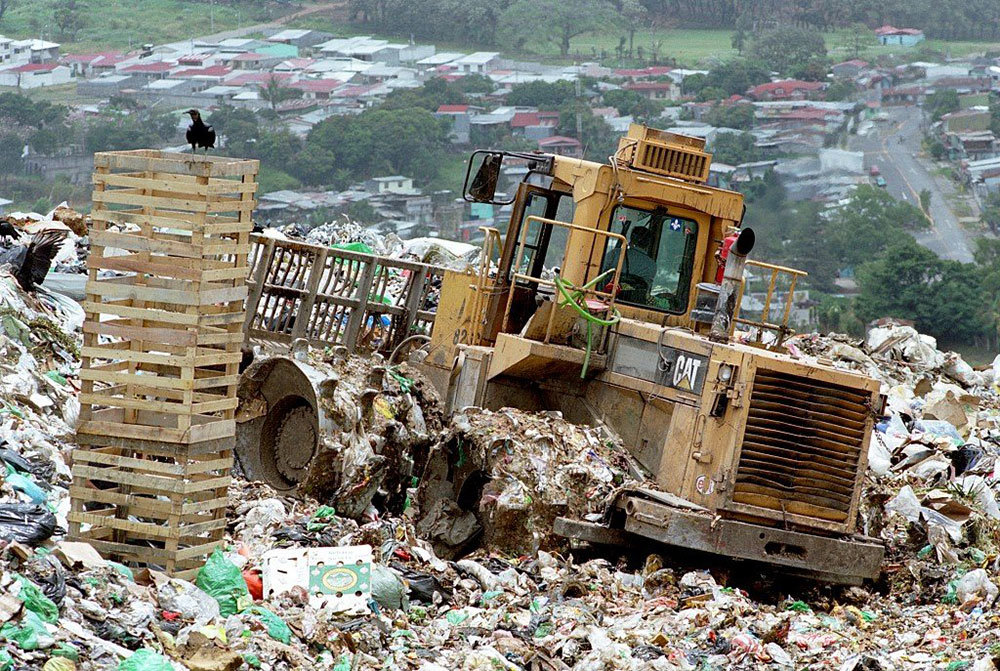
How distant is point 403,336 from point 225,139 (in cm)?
5103

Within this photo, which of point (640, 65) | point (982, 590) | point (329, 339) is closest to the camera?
point (982, 590)

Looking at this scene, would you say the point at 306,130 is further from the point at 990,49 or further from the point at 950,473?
the point at 950,473

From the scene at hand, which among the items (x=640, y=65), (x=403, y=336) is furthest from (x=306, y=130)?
(x=403, y=336)

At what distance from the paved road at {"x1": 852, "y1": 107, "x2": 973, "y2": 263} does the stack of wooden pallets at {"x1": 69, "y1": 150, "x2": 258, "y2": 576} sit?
4914 cm

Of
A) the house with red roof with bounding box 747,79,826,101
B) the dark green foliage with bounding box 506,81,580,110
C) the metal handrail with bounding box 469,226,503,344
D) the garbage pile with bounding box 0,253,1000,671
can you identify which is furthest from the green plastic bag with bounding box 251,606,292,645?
the house with red roof with bounding box 747,79,826,101

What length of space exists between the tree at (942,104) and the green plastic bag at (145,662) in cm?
6574

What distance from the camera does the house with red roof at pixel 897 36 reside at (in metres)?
76.8

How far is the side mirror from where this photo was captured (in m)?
10.2

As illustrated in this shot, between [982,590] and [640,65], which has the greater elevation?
[640,65]

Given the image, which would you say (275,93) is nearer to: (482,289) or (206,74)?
(206,74)

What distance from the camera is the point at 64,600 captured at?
6355 mm

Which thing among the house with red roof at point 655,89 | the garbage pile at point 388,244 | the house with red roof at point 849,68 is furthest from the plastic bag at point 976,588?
the house with red roof at point 849,68

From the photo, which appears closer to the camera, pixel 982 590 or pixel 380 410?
pixel 982 590

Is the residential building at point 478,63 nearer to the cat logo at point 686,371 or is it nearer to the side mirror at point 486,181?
the side mirror at point 486,181
